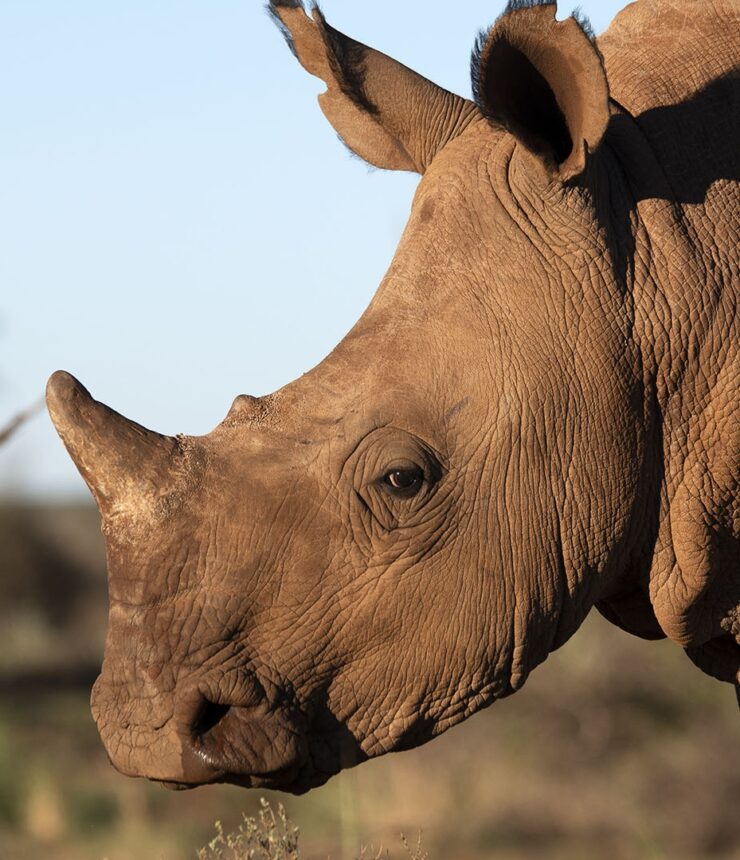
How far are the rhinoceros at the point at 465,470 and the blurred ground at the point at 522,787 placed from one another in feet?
17.9

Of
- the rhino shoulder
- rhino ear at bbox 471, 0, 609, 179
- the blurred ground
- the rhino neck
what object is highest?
rhino ear at bbox 471, 0, 609, 179

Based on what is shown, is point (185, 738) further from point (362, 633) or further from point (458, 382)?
point (458, 382)

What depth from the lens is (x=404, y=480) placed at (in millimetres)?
4262

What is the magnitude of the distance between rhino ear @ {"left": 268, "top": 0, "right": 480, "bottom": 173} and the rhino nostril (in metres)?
1.82

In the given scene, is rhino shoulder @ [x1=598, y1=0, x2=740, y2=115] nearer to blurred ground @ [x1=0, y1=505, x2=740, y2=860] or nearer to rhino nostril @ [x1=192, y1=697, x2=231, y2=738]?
rhino nostril @ [x1=192, y1=697, x2=231, y2=738]

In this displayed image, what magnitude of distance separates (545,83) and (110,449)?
1.57 meters

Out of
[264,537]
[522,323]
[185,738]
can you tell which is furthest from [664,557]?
[185,738]

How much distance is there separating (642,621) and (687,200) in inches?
50.8

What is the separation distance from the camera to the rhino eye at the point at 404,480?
425cm

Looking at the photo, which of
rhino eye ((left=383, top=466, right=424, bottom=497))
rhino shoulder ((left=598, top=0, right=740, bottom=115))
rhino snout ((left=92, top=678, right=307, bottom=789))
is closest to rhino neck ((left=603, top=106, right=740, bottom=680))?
rhino shoulder ((left=598, top=0, right=740, bottom=115))

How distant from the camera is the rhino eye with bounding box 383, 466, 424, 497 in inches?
167

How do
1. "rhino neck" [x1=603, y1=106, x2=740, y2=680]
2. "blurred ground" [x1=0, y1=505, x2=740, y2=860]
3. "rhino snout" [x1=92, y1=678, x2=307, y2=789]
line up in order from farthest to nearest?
"blurred ground" [x1=0, y1=505, x2=740, y2=860] → "rhino neck" [x1=603, y1=106, x2=740, y2=680] → "rhino snout" [x1=92, y1=678, x2=307, y2=789]

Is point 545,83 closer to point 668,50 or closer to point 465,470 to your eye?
point 668,50

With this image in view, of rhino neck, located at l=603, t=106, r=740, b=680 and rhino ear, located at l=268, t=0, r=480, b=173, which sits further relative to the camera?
rhino ear, located at l=268, t=0, r=480, b=173
